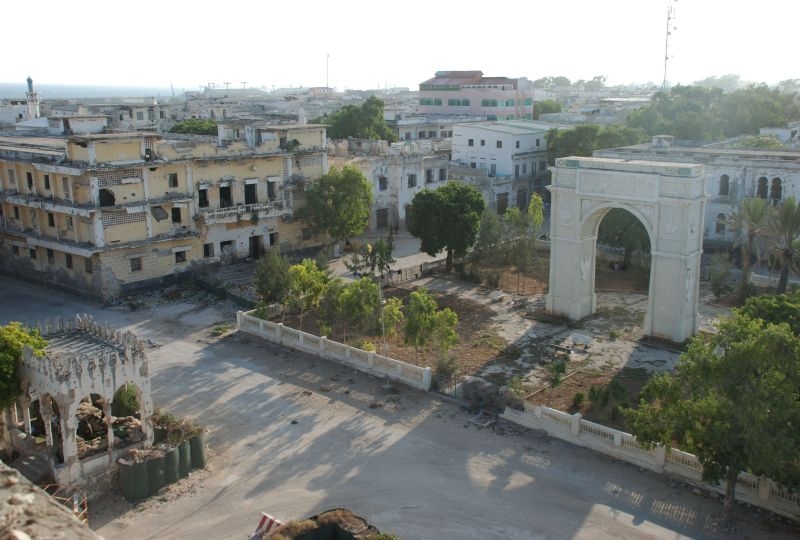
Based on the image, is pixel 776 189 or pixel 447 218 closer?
pixel 447 218

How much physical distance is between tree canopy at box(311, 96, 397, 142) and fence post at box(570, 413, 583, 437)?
5175cm

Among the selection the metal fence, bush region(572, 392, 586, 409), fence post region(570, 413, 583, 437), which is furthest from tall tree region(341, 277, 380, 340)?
the metal fence

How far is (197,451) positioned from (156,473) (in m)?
1.49

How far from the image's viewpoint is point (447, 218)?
42531 mm

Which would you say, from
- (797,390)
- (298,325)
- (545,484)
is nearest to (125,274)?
(298,325)

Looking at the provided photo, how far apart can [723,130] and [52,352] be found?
67389 millimetres

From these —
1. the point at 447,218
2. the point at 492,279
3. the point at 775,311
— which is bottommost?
the point at 492,279

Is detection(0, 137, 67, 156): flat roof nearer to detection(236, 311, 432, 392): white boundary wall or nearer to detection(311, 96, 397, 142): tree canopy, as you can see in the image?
detection(236, 311, 432, 392): white boundary wall

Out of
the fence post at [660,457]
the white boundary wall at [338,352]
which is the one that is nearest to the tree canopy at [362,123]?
the white boundary wall at [338,352]

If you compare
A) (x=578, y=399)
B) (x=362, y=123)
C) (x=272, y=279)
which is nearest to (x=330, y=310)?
(x=272, y=279)

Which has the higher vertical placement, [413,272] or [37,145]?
[37,145]

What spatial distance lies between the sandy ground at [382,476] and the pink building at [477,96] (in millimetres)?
67120

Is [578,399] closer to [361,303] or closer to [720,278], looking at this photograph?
[361,303]

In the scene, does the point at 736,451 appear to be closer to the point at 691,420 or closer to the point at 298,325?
the point at 691,420
